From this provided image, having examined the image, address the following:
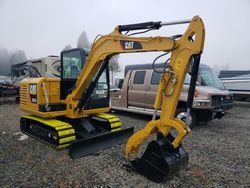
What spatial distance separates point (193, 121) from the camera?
308 inches

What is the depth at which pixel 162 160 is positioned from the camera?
3619 mm

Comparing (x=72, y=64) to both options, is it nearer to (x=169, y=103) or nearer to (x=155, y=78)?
(x=169, y=103)

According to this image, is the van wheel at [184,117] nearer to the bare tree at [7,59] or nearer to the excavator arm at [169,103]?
the excavator arm at [169,103]

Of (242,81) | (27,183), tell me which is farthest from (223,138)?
(242,81)

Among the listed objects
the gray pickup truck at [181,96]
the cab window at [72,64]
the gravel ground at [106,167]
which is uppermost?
the cab window at [72,64]

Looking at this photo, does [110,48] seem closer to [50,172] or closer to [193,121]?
[50,172]

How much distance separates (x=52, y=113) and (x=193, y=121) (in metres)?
4.58

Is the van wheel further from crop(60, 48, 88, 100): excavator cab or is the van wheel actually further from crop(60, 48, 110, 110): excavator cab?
crop(60, 48, 88, 100): excavator cab

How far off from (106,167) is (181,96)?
429 cm

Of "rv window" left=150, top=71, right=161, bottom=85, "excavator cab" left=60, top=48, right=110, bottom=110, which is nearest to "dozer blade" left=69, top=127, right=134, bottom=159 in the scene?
"excavator cab" left=60, top=48, right=110, bottom=110

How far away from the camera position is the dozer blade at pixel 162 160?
361cm

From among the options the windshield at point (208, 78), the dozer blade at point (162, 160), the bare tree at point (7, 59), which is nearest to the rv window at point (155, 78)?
the windshield at point (208, 78)

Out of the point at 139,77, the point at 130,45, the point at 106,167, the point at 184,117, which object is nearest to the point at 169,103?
the point at 130,45

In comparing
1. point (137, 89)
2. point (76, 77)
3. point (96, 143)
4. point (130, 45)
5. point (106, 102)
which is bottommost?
point (96, 143)
